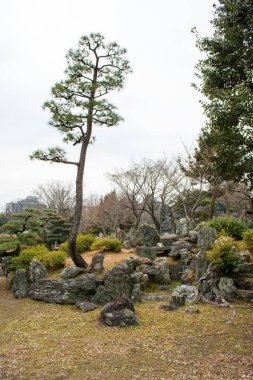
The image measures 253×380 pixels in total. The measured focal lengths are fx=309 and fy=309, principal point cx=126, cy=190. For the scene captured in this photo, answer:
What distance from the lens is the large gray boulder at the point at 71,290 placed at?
36.5ft

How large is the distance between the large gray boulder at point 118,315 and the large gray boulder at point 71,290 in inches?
93.2

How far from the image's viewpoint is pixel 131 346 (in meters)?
7.07

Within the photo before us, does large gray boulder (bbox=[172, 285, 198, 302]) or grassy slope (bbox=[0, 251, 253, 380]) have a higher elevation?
large gray boulder (bbox=[172, 285, 198, 302])

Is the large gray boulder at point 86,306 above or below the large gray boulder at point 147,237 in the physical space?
below

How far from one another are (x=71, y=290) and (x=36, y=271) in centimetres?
185

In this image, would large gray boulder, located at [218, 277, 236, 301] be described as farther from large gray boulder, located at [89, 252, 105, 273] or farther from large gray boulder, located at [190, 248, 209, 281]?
large gray boulder, located at [89, 252, 105, 273]

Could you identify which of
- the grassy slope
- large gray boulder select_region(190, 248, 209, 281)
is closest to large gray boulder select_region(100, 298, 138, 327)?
the grassy slope

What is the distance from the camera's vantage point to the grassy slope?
5.84 metres

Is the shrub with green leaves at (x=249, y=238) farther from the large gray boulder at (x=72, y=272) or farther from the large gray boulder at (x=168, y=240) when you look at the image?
the large gray boulder at (x=72, y=272)

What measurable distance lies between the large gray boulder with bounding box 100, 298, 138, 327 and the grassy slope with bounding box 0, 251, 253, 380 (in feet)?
0.80

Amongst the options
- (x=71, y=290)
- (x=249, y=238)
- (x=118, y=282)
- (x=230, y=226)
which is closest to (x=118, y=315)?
(x=118, y=282)

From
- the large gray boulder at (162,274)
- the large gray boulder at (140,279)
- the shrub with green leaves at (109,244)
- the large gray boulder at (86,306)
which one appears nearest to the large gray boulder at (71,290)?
the large gray boulder at (86,306)

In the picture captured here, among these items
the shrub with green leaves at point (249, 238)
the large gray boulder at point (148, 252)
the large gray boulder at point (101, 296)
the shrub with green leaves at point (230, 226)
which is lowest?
the large gray boulder at point (101, 296)

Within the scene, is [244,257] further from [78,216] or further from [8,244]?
[8,244]
